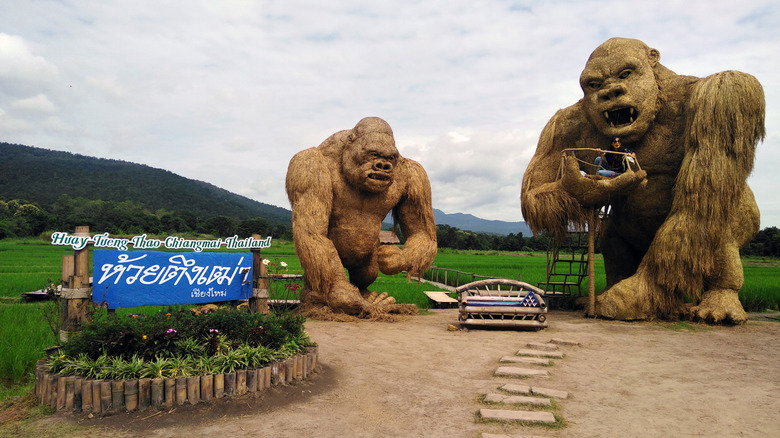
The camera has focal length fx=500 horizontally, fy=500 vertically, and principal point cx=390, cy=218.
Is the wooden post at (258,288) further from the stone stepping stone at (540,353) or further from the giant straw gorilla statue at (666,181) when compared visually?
the giant straw gorilla statue at (666,181)

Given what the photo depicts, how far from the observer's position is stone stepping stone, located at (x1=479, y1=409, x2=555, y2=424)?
3.17m

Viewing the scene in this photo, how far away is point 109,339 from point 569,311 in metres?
7.32

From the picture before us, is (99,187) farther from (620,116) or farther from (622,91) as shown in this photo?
(622,91)

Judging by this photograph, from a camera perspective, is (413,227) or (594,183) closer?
(594,183)

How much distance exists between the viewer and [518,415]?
3.24 meters

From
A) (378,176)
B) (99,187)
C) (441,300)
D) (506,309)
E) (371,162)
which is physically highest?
(99,187)

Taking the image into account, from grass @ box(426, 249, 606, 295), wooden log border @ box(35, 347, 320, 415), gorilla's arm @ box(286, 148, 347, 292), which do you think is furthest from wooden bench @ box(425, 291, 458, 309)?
wooden log border @ box(35, 347, 320, 415)

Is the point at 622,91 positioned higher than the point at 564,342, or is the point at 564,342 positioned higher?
the point at 622,91

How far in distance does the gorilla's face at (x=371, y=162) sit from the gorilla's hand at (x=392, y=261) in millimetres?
934

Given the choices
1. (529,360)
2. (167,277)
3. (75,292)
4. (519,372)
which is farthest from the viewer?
(529,360)

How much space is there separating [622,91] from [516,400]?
531 cm

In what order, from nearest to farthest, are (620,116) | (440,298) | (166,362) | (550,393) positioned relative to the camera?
(166,362) → (550,393) → (620,116) → (440,298)

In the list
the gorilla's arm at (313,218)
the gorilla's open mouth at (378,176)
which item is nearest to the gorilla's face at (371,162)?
the gorilla's open mouth at (378,176)

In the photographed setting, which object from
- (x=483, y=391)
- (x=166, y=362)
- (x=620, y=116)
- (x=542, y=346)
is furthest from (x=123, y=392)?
(x=620, y=116)
